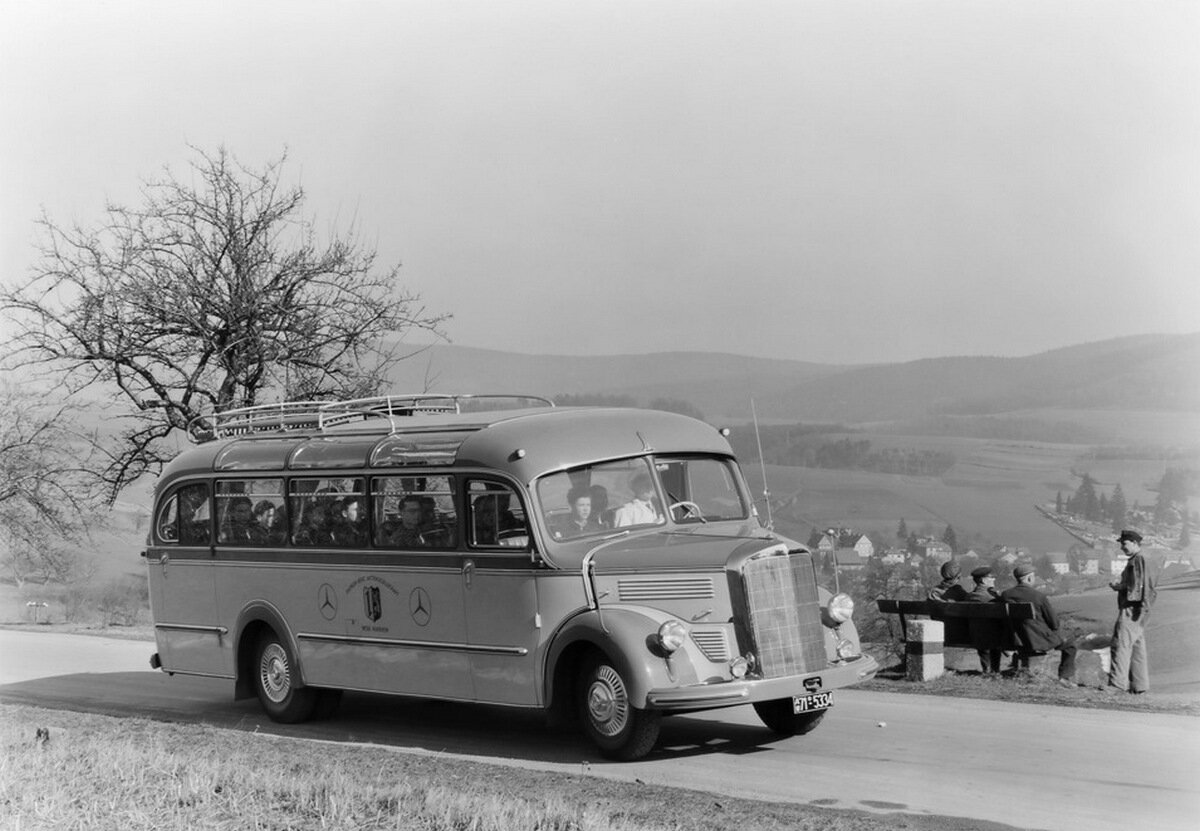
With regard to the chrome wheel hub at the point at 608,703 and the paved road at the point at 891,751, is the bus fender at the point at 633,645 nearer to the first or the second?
the chrome wheel hub at the point at 608,703

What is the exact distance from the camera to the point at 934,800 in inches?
407

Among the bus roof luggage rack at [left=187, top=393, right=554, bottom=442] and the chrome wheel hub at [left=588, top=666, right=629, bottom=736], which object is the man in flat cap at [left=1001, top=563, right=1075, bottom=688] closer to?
the bus roof luggage rack at [left=187, top=393, right=554, bottom=442]

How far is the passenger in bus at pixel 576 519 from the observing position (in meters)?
12.7

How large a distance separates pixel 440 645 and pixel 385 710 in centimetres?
279

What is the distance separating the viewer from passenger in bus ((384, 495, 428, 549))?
1385 centimetres

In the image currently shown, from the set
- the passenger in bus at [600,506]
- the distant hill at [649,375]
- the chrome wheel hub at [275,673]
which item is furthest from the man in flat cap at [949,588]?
the distant hill at [649,375]

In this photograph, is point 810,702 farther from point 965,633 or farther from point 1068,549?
point 1068,549

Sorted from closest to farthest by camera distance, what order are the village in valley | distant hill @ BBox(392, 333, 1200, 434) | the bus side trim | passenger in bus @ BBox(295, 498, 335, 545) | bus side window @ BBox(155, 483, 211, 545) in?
the bus side trim < passenger in bus @ BBox(295, 498, 335, 545) < bus side window @ BBox(155, 483, 211, 545) < the village in valley < distant hill @ BBox(392, 333, 1200, 434)

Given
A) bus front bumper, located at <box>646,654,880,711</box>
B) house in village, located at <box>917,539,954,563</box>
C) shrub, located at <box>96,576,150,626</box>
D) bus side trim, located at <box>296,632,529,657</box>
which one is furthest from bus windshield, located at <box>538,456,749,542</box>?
house in village, located at <box>917,539,954,563</box>

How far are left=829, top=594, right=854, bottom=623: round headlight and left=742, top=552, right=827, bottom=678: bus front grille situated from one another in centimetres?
33

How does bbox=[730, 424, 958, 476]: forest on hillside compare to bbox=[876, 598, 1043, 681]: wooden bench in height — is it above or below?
above

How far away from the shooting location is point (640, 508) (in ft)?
42.8

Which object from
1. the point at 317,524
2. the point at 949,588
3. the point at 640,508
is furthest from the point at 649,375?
the point at 640,508

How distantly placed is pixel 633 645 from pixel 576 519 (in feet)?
4.75
